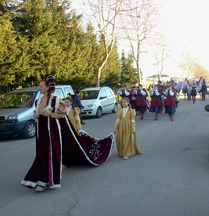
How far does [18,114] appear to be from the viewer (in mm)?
10703

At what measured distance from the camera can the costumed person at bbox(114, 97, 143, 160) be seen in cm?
761

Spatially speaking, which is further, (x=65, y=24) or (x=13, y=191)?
(x=65, y=24)

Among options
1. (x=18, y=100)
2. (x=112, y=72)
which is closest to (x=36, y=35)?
(x=18, y=100)

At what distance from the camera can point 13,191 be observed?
5.45 m

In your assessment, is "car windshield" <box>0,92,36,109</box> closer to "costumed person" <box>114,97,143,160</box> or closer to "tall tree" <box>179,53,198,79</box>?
"costumed person" <box>114,97,143,160</box>

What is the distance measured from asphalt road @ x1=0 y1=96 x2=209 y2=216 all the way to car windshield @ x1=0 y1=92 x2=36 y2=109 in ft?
10.6

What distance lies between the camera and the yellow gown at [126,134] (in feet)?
25.0

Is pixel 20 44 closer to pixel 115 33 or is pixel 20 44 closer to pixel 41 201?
pixel 115 33

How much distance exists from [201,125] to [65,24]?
14.9 meters

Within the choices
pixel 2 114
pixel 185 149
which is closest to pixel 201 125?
pixel 185 149

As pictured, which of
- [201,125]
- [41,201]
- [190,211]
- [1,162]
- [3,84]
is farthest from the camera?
[3,84]

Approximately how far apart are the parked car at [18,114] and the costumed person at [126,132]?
4443mm

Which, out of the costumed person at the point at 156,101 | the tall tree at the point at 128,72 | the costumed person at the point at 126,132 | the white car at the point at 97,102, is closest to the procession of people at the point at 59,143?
the costumed person at the point at 126,132

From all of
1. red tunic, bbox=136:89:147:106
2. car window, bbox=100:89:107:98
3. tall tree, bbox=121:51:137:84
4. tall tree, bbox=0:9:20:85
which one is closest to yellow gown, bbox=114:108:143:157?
red tunic, bbox=136:89:147:106
